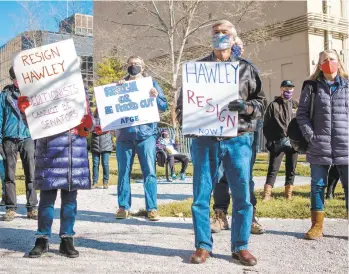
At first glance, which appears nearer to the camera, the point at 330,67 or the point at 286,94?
the point at 330,67

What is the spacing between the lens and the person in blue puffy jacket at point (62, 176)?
4.45 meters

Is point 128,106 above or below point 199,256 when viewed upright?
above

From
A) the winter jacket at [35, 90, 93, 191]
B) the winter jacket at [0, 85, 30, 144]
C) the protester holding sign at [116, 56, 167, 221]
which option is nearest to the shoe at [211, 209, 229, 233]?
the protester holding sign at [116, 56, 167, 221]

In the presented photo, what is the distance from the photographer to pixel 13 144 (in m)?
6.48

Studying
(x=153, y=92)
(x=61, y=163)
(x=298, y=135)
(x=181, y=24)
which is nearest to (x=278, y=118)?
(x=153, y=92)

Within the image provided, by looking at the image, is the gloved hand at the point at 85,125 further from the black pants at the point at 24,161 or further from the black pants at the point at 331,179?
the black pants at the point at 331,179

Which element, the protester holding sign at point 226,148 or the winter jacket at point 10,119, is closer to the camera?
the protester holding sign at point 226,148

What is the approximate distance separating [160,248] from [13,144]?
298 centimetres

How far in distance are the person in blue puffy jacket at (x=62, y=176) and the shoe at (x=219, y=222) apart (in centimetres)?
155

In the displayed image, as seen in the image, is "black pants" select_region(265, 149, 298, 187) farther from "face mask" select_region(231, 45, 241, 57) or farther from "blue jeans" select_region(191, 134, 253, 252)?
"blue jeans" select_region(191, 134, 253, 252)

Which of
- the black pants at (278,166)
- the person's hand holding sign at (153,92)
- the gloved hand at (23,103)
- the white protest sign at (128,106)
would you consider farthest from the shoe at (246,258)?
the black pants at (278,166)

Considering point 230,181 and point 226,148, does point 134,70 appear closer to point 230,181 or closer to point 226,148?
point 226,148

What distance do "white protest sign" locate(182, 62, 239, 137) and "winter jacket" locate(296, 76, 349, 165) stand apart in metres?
1.24

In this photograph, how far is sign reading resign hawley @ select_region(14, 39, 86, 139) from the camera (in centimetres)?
447
